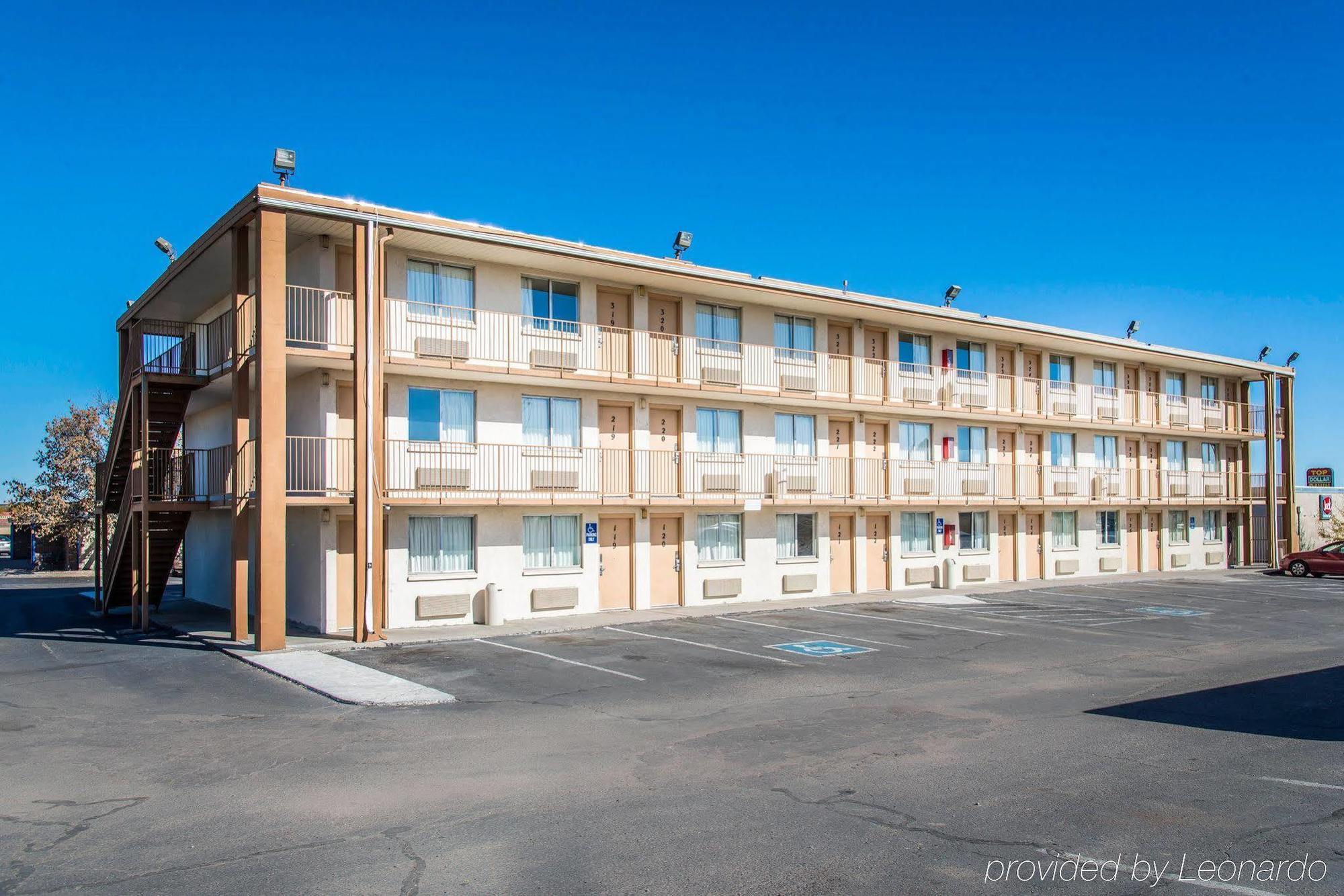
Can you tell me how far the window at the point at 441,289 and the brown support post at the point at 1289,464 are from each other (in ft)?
114

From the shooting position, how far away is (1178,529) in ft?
126

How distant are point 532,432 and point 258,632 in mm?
7342

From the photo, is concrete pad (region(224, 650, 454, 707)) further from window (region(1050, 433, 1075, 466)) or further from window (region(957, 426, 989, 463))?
window (region(1050, 433, 1075, 466))

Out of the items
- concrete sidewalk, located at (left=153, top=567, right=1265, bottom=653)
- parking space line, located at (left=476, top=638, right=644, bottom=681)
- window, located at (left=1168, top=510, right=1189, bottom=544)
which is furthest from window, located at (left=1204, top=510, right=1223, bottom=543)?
parking space line, located at (left=476, top=638, right=644, bottom=681)

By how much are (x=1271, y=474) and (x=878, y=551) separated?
21.4 meters

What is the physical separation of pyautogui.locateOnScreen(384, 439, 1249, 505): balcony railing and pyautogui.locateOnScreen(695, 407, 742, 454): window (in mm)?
492

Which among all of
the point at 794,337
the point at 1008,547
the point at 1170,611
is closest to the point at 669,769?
the point at 794,337

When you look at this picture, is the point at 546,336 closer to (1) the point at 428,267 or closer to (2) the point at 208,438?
(1) the point at 428,267

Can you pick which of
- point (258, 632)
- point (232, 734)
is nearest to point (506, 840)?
point (232, 734)

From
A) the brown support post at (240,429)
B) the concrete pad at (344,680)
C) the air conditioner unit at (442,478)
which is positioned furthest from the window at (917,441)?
the concrete pad at (344,680)

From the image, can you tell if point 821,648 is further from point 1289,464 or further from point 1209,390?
point 1289,464

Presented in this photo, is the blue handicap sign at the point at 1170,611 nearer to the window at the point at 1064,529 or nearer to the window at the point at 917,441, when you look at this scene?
the window at the point at 917,441

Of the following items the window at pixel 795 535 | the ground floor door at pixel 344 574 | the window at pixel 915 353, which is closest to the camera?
the ground floor door at pixel 344 574

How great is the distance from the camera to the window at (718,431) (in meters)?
24.8
